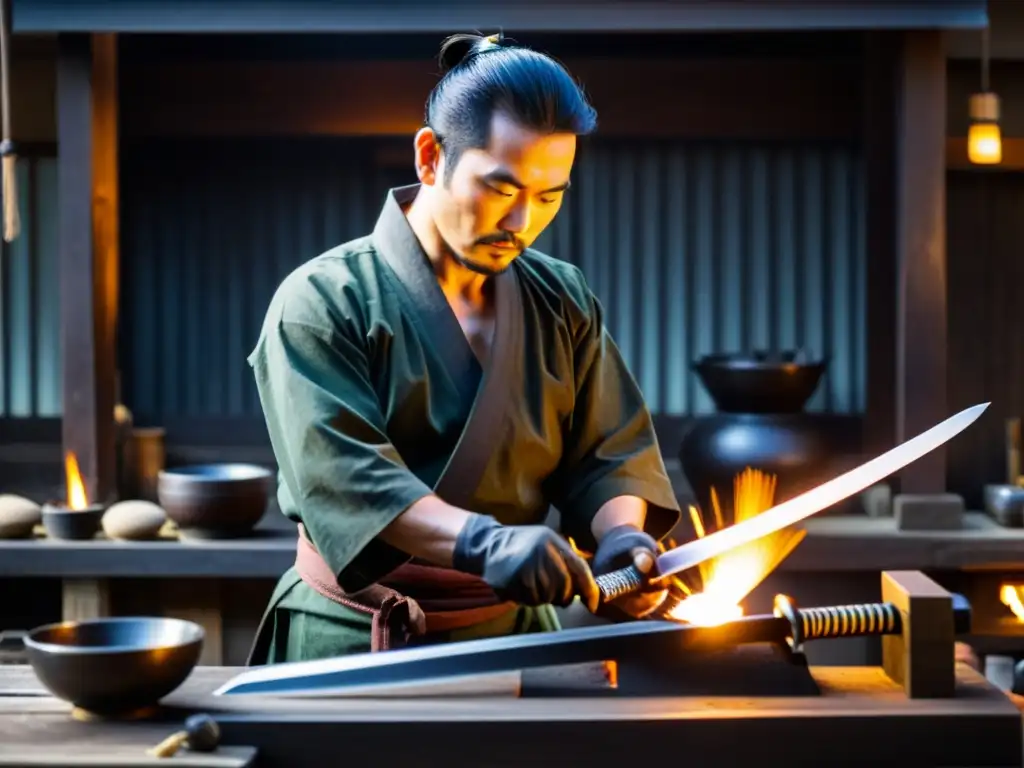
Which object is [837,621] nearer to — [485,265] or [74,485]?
[485,265]

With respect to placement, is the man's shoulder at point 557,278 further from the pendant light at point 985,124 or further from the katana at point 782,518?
the pendant light at point 985,124

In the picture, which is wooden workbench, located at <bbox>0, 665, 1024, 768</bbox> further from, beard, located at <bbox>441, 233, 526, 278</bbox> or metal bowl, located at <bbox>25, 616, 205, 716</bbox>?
beard, located at <bbox>441, 233, 526, 278</bbox>

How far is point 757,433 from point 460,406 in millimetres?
3122

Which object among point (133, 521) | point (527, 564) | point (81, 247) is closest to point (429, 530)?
point (527, 564)

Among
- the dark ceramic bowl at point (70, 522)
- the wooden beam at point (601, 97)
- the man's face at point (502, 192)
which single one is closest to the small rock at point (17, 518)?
the dark ceramic bowl at point (70, 522)

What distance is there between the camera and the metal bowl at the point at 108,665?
114 inches

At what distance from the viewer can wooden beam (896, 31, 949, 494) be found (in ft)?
20.4

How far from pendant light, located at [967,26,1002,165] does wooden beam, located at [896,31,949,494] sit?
187 millimetres

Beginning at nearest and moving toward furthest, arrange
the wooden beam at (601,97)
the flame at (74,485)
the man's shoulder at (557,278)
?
the man's shoulder at (557,278) → the flame at (74,485) → the wooden beam at (601,97)

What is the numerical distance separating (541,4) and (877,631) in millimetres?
3528

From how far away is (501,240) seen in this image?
128 inches

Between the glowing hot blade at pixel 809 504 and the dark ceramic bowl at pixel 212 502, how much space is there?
330cm

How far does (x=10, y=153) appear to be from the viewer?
19.6 ft

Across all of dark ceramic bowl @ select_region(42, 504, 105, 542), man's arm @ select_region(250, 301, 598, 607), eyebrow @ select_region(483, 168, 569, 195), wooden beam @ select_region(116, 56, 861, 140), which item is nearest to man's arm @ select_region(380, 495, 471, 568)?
man's arm @ select_region(250, 301, 598, 607)
